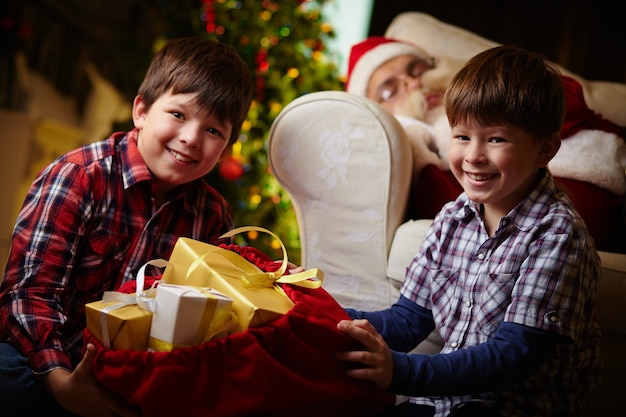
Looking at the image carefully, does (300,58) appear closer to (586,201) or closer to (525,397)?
(586,201)

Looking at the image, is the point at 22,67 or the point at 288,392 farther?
the point at 22,67

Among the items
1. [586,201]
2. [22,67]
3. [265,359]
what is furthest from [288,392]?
[22,67]

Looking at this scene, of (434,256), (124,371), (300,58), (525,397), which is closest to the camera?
(124,371)

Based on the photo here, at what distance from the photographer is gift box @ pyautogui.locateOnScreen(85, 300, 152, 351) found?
2.62 ft

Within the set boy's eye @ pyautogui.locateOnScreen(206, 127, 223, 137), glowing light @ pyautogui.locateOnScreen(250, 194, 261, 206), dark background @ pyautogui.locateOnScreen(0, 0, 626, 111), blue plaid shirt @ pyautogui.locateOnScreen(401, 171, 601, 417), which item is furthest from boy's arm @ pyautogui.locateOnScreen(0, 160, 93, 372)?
dark background @ pyautogui.locateOnScreen(0, 0, 626, 111)

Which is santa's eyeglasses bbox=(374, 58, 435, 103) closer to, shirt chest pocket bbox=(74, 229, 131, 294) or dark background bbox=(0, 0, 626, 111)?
shirt chest pocket bbox=(74, 229, 131, 294)

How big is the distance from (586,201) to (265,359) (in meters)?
1.09

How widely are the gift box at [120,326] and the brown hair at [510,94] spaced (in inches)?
24.2

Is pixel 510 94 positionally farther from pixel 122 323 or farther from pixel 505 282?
pixel 122 323

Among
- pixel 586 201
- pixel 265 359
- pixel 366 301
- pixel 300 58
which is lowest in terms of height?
pixel 366 301

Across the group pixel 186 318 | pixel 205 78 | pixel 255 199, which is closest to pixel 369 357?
pixel 186 318

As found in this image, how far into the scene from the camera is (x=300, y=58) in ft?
9.45

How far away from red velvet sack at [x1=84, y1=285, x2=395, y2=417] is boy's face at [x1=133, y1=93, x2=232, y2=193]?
46 cm

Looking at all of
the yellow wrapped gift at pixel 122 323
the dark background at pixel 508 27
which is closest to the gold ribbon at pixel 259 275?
the yellow wrapped gift at pixel 122 323
